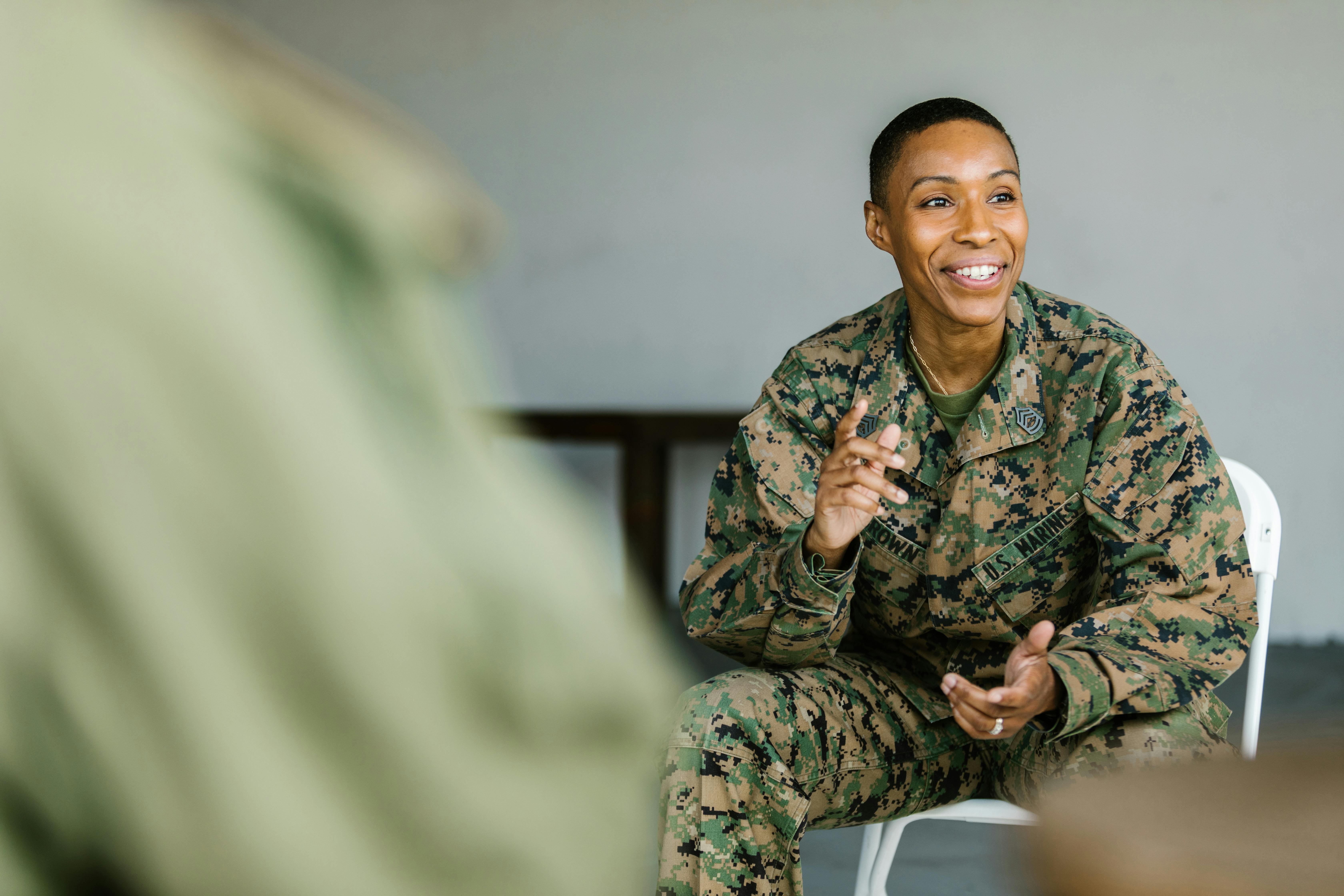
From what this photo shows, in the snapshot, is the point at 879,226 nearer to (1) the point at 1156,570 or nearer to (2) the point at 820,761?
(1) the point at 1156,570

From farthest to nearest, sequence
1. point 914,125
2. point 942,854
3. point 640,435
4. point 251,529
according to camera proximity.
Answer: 1. point 640,435
2. point 942,854
3. point 914,125
4. point 251,529

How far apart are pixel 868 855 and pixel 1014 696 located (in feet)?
1.54

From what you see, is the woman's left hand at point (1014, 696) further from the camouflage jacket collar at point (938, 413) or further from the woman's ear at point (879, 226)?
the woman's ear at point (879, 226)

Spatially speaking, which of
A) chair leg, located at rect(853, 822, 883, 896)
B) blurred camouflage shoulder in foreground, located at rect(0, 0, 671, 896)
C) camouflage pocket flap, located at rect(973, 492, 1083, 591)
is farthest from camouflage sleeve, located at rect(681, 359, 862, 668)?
blurred camouflage shoulder in foreground, located at rect(0, 0, 671, 896)

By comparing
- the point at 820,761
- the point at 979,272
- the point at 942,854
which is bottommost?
the point at 942,854

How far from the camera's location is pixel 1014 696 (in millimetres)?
1134

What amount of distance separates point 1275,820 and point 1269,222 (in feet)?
10.9

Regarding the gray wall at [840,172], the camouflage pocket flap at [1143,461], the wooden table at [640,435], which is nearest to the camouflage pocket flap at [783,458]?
the camouflage pocket flap at [1143,461]

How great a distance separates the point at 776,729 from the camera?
49.2 inches

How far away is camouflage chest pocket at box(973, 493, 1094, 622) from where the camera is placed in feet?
4.50

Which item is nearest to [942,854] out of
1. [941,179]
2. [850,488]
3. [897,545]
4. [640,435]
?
[897,545]

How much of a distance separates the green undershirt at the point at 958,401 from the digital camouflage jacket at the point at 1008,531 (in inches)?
0.5

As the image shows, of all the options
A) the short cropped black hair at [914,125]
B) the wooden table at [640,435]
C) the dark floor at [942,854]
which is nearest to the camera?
the short cropped black hair at [914,125]

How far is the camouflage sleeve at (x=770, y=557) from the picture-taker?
1.32m
